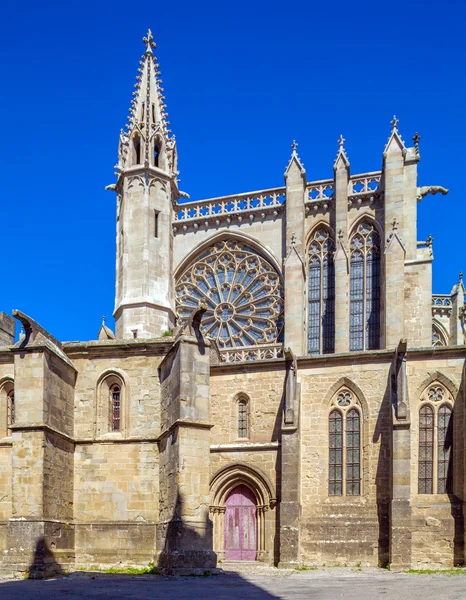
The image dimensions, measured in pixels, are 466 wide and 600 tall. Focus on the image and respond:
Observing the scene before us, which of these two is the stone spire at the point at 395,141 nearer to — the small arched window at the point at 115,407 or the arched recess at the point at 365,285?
the arched recess at the point at 365,285

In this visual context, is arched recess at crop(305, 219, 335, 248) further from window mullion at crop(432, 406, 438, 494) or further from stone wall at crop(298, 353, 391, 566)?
window mullion at crop(432, 406, 438, 494)

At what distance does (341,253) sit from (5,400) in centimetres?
1497

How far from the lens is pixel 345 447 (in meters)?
23.6

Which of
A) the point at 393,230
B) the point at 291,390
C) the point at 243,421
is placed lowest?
the point at 243,421

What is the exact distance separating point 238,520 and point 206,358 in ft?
20.0

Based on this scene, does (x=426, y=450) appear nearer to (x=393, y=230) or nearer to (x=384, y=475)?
(x=384, y=475)

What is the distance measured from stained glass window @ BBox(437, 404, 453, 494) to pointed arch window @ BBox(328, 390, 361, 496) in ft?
6.81

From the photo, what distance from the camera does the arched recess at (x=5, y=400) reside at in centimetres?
2248

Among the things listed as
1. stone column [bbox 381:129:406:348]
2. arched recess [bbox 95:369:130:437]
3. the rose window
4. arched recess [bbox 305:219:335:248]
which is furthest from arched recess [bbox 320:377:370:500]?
arched recess [bbox 305:219:335:248]

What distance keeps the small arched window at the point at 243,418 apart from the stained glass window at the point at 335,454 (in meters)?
2.33

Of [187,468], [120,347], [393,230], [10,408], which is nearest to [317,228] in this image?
[393,230]

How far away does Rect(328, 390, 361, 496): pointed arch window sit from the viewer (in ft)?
77.0

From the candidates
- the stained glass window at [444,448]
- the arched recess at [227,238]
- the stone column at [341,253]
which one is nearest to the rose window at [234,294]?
the arched recess at [227,238]

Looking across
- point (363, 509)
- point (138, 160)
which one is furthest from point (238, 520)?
point (138, 160)
